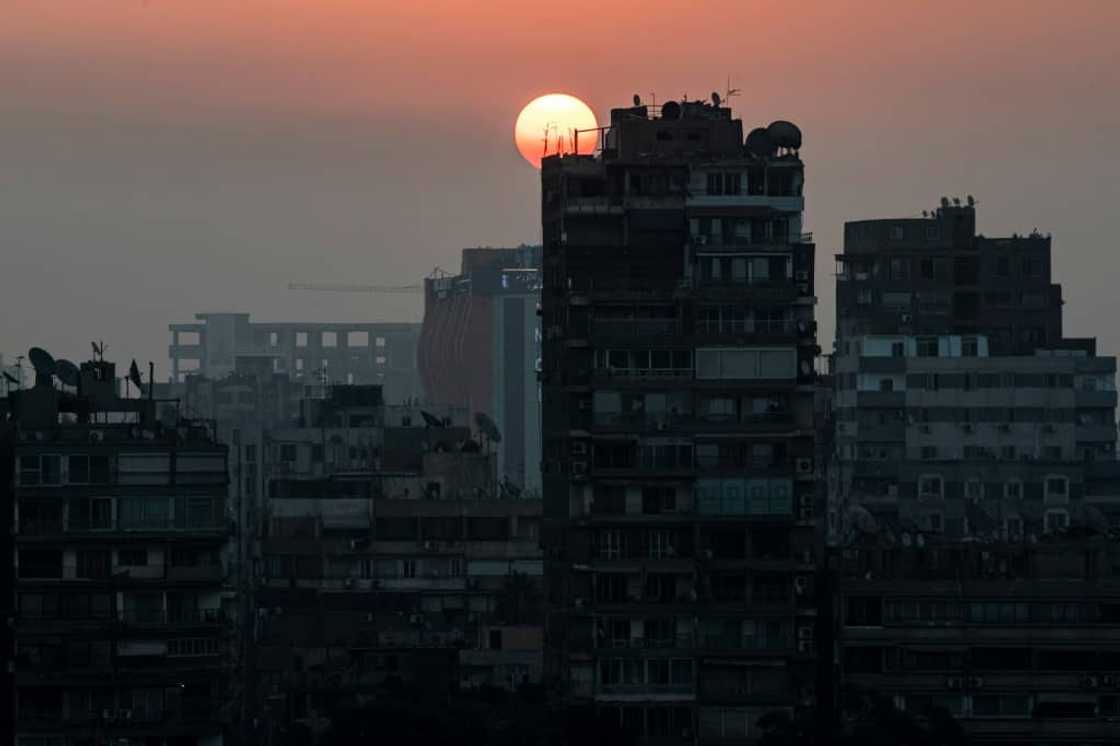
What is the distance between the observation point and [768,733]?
139 meters

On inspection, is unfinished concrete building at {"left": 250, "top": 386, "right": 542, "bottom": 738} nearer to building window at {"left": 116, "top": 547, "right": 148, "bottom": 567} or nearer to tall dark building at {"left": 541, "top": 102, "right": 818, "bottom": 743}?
tall dark building at {"left": 541, "top": 102, "right": 818, "bottom": 743}

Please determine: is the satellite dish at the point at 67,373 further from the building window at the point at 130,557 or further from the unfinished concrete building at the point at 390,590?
the unfinished concrete building at the point at 390,590

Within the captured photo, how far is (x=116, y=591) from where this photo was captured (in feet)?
444

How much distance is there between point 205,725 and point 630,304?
70.8ft

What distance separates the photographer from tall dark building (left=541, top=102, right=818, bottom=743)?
143 meters

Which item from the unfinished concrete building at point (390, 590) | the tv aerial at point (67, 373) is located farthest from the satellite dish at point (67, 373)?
the unfinished concrete building at point (390, 590)

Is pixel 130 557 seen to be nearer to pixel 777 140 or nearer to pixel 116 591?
pixel 116 591

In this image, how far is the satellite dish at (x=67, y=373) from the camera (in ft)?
477

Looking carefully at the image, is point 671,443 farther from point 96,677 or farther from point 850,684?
point 96,677

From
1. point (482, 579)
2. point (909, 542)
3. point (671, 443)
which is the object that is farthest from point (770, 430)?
point (482, 579)

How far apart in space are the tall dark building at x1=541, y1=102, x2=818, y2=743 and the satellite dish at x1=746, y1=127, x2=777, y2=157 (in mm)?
1914

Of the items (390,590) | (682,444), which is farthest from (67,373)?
(390,590)

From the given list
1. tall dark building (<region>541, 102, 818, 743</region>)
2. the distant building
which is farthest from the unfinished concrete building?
the distant building

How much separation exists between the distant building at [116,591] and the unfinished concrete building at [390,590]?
27176 millimetres
